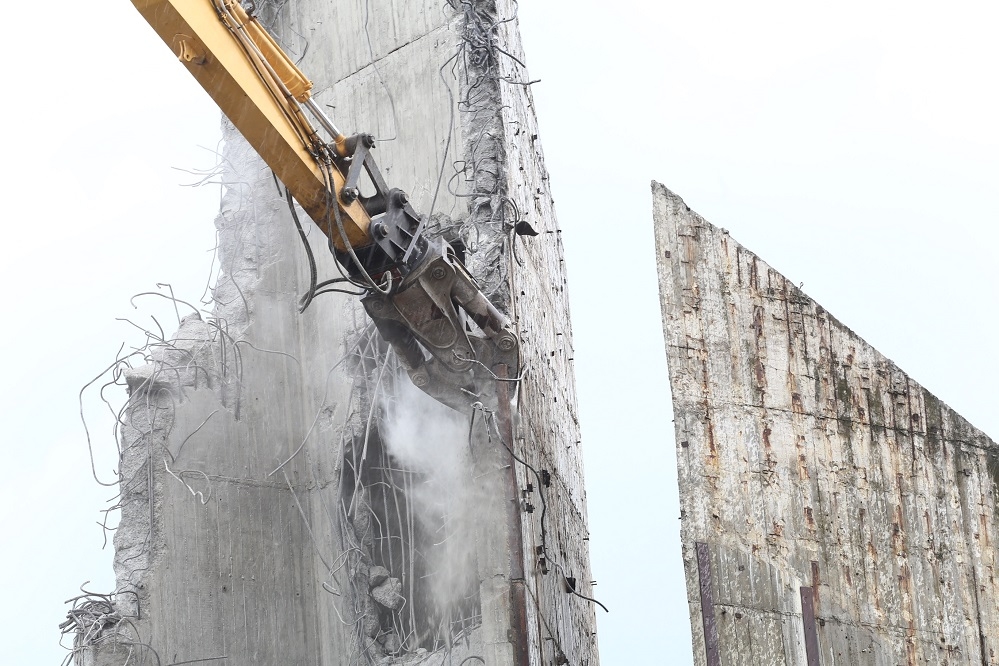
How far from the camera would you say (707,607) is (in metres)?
6.54

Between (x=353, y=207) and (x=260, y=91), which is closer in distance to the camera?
(x=260, y=91)

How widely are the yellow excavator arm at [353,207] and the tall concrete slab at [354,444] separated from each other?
0.36 metres

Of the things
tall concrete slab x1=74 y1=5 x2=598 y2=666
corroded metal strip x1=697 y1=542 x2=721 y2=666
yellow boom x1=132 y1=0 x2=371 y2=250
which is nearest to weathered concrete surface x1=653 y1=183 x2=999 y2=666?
corroded metal strip x1=697 y1=542 x2=721 y2=666

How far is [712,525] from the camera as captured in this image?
6.65 m

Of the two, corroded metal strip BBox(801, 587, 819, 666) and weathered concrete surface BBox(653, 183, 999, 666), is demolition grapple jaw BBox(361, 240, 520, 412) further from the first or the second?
corroded metal strip BBox(801, 587, 819, 666)

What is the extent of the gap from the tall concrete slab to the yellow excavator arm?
0.36 m

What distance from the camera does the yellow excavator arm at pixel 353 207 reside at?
6.21 metres

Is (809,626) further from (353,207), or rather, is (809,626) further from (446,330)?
(353,207)

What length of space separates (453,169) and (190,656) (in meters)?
3.67

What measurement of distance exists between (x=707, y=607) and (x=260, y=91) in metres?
3.70

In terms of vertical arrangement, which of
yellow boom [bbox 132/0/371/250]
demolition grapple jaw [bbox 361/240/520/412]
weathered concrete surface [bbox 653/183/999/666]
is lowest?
weathered concrete surface [bbox 653/183/999/666]

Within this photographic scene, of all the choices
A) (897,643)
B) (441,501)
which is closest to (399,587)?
(441,501)

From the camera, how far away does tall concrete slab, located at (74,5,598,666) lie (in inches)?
298

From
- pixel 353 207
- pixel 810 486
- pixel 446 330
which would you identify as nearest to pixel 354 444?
pixel 446 330
